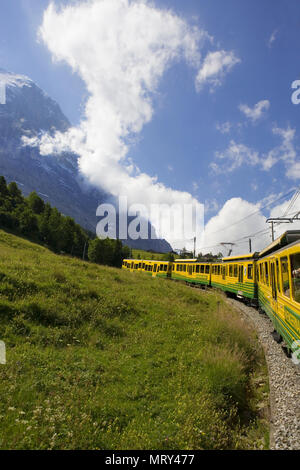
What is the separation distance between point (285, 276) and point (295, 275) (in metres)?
1.08

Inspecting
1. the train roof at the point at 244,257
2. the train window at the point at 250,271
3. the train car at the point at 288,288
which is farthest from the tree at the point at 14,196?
the train car at the point at 288,288

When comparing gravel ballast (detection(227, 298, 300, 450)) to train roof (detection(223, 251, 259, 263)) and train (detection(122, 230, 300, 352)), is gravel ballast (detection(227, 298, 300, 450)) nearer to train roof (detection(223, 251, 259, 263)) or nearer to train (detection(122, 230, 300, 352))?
train (detection(122, 230, 300, 352))

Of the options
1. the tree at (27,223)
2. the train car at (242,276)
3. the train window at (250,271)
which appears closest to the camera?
the train car at (242,276)

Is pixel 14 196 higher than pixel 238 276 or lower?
higher

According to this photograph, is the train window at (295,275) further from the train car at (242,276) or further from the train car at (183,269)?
the train car at (183,269)

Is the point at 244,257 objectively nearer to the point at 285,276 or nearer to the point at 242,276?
the point at 242,276

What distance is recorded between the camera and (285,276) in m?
6.59

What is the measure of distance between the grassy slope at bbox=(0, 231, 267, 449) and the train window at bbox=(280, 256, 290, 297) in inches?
94.3

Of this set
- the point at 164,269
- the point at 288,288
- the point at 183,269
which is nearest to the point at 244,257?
the point at 288,288

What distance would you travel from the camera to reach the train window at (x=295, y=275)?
17.8 ft

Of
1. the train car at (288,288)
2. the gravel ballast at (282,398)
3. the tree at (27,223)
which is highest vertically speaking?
the tree at (27,223)

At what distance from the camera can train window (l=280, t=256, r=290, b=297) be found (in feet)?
20.6
